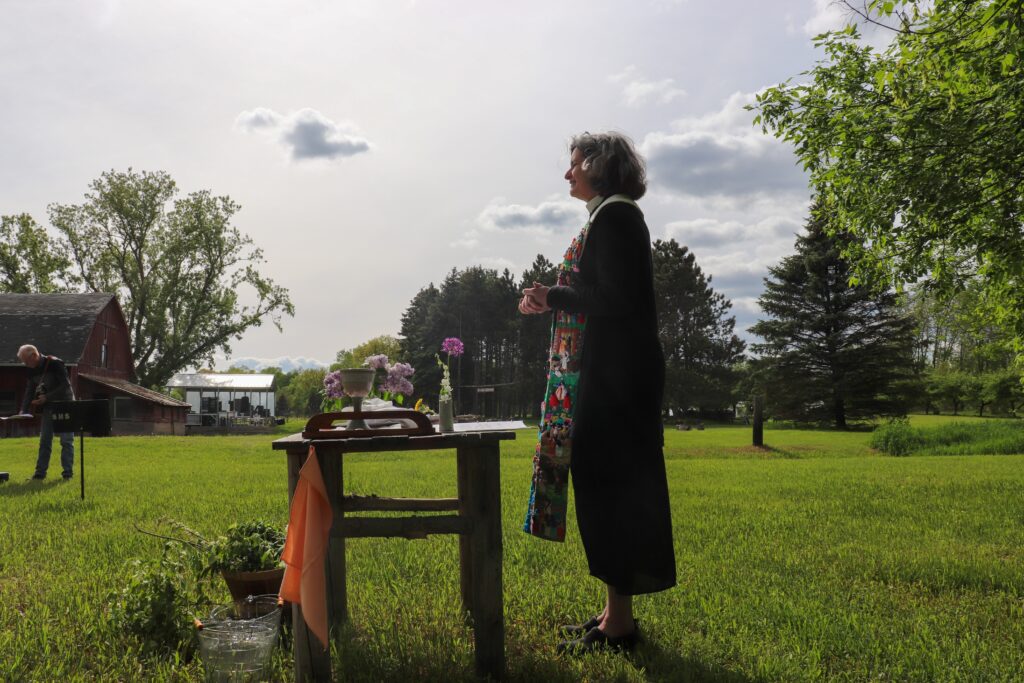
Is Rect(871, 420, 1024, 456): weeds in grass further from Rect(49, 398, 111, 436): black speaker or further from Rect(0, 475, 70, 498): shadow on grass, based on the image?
Rect(0, 475, 70, 498): shadow on grass

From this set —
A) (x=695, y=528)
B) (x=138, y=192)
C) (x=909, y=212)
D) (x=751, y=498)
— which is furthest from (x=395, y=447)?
(x=138, y=192)

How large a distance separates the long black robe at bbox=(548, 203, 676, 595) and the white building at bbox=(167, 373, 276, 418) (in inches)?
2064

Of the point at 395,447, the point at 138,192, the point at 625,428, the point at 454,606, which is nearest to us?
the point at 395,447

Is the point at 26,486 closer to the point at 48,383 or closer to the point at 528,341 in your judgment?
the point at 48,383

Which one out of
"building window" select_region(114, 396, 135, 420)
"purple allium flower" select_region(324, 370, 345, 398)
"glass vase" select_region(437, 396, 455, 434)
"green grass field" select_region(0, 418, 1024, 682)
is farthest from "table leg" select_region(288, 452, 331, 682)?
"building window" select_region(114, 396, 135, 420)

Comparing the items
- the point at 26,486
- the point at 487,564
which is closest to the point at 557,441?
the point at 487,564

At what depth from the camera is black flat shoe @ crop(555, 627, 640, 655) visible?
11.8 ft

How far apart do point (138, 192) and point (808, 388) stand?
40176mm

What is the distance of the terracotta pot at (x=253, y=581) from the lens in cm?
382

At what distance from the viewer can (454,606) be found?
167 inches

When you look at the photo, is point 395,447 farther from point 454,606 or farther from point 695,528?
point 695,528

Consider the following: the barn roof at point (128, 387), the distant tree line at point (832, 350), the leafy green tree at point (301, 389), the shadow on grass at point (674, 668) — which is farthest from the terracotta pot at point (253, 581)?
the leafy green tree at point (301, 389)

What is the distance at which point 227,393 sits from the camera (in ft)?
189

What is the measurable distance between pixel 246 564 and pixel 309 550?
1.03 m
